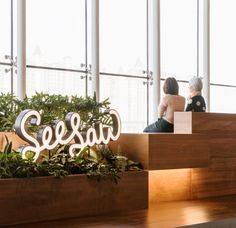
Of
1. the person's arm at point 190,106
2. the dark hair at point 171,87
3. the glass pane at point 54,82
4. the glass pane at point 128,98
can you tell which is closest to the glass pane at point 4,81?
the glass pane at point 54,82

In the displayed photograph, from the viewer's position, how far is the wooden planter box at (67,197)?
13.6 ft

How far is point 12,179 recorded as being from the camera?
13.6 ft

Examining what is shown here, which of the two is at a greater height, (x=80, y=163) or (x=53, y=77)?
(x=53, y=77)

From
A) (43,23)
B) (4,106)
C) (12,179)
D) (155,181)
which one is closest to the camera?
(12,179)

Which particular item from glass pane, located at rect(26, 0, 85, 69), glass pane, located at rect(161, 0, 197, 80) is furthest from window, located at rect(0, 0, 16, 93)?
glass pane, located at rect(161, 0, 197, 80)

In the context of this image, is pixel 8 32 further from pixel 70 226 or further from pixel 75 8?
pixel 70 226

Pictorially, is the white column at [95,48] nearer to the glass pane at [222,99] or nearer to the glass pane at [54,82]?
the glass pane at [54,82]


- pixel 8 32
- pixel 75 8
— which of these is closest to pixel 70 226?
pixel 8 32

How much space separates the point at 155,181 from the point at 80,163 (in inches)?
48.3

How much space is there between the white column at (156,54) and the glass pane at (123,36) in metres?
0.16

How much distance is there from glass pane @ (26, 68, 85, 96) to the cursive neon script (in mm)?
2292

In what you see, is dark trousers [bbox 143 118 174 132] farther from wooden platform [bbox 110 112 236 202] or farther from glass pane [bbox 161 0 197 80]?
glass pane [bbox 161 0 197 80]

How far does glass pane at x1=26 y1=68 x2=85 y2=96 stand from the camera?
711 centimetres

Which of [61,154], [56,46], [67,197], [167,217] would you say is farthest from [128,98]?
[67,197]
